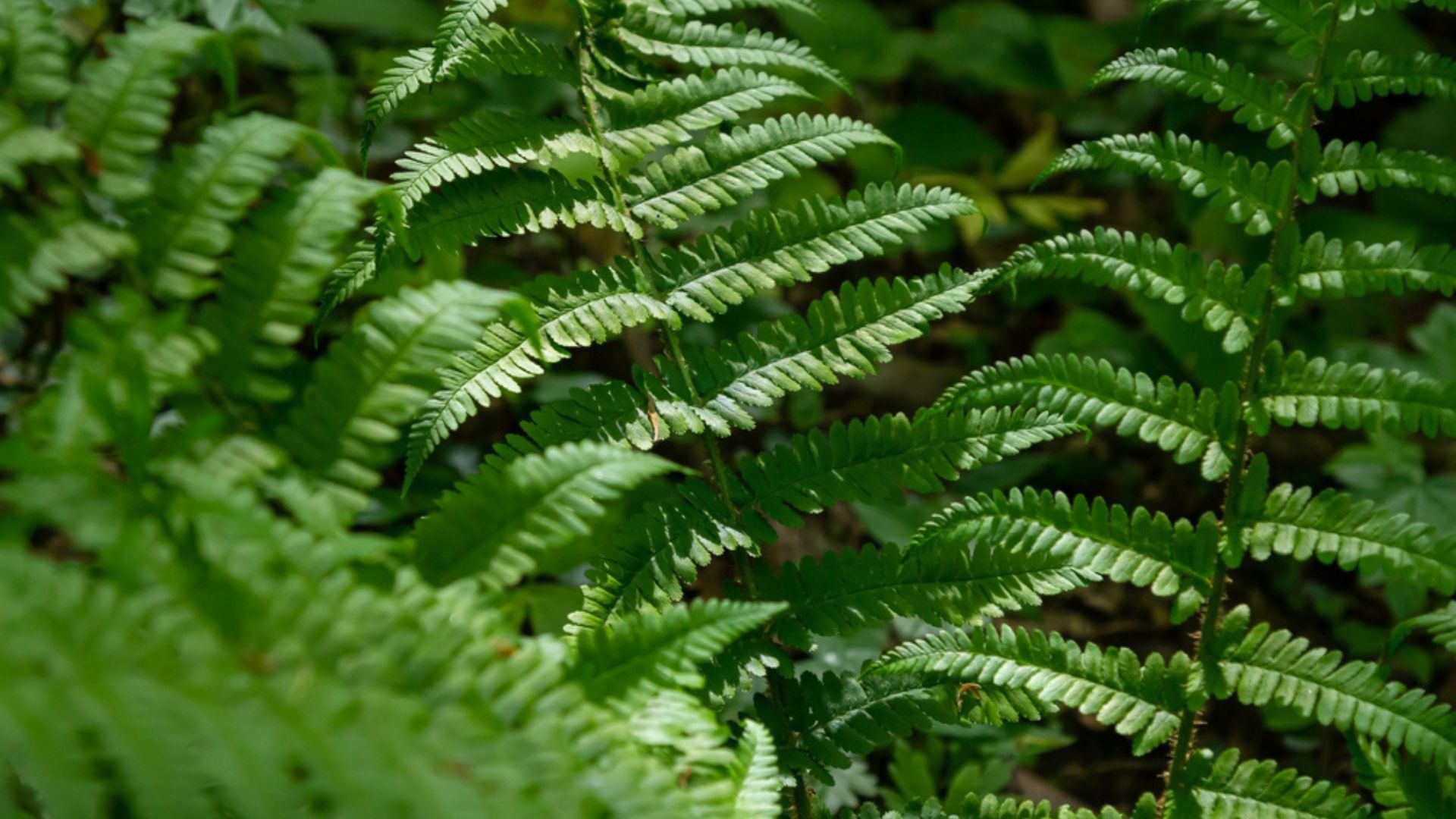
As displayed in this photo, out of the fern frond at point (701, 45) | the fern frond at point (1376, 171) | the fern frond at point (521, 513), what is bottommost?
the fern frond at point (521, 513)

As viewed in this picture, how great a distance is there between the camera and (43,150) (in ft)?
3.23

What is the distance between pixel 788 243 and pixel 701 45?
0.34 meters

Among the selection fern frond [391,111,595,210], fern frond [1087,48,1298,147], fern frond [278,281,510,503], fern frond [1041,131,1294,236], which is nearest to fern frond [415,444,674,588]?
fern frond [278,281,510,503]

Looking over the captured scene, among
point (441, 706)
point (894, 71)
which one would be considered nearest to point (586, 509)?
point (441, 706)

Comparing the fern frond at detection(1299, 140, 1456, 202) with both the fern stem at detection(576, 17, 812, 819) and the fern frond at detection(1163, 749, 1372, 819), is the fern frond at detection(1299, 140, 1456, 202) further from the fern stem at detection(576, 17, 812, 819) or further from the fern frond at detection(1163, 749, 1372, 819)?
the fern stem at detection(576, 17, 812, 819)

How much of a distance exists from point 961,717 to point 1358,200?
3.20 m

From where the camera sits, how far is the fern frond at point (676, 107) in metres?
1.63

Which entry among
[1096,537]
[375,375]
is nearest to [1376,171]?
[1096,537]

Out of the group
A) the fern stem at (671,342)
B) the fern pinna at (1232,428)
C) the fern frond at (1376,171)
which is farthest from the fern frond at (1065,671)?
the fern frond at (1376,171)

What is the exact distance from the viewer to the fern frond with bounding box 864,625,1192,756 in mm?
1460

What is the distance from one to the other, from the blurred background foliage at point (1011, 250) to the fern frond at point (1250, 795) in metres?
0.54

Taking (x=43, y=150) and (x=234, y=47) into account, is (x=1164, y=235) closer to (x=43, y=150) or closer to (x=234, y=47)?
(x=234, y=47)

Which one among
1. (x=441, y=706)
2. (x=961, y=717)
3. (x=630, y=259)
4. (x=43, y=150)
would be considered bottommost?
(x=961, y=717)

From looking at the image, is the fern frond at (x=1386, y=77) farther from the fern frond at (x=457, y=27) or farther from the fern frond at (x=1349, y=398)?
the fern frond at (x=457, y=27)
